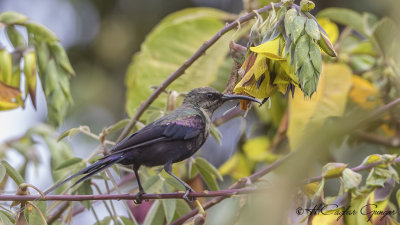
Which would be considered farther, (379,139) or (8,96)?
(379,139)

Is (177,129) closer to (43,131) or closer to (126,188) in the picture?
(43,131)

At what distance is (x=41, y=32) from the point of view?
158 cm

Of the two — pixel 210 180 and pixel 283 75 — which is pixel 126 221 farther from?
pixel 283 75

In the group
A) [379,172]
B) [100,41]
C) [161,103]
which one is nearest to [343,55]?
[161,103]

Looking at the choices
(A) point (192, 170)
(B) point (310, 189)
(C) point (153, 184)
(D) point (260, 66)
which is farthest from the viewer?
(A) point (192, 170)

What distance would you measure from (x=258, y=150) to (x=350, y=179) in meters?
0.82

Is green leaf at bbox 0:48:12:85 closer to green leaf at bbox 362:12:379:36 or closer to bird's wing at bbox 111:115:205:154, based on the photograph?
bird's wing at bbox 111:115:205:154

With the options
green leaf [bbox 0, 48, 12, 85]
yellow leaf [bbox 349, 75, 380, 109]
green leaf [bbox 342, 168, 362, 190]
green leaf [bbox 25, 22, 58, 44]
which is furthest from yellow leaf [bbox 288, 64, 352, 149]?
green leaf [bbox 0, 48, 12, 85]

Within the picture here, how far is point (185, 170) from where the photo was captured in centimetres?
170

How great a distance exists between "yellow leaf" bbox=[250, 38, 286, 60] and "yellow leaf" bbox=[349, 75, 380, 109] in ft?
2.99

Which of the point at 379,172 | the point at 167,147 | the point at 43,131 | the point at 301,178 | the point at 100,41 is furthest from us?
the point at 100,41

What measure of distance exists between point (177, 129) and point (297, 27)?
0.56 m

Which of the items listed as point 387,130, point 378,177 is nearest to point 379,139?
point 387,130

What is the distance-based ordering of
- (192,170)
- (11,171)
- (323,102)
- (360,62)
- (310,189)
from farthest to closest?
(360,62) → (323,102) → (192,170) → (310,189) → (11,171)
